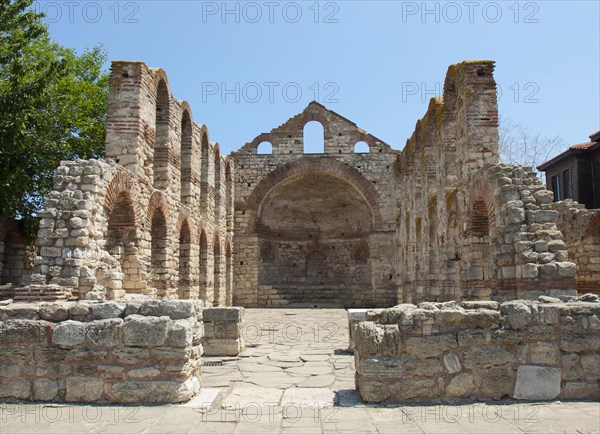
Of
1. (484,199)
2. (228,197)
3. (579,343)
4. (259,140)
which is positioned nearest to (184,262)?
(228,197)

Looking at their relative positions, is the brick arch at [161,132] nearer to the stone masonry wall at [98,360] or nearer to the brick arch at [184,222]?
the brick arch at [184,222]

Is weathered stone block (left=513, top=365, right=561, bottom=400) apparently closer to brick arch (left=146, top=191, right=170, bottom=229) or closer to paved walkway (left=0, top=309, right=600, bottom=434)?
paved walkway (left=0, top=309, right=600, bottom=434)

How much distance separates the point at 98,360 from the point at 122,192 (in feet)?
18.3

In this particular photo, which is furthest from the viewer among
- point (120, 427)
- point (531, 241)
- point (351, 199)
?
point (351, 199)

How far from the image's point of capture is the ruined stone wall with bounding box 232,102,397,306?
23641 millimetres

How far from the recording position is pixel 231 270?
889 inches

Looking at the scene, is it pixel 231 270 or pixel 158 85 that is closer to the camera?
pixel 158 85

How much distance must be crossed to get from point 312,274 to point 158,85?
15264mm

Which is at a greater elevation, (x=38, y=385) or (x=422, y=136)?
(x=422, y=136)

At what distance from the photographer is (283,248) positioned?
85.4ft

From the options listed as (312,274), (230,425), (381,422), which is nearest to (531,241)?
(381,422)

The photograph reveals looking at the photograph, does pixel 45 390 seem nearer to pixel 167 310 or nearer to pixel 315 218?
pixel 167 310

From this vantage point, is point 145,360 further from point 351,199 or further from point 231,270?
point 351,199

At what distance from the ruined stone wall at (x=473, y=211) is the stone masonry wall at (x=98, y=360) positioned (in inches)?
225
